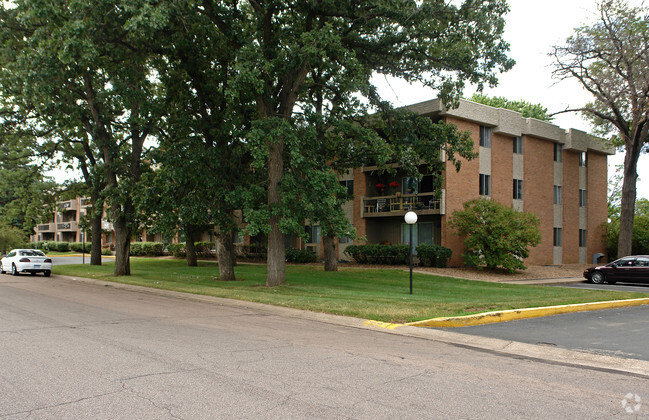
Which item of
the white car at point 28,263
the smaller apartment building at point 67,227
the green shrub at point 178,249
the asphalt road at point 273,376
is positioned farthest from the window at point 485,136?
the smaller apartment building at point 67,227

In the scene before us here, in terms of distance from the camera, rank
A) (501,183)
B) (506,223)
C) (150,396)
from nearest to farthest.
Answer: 1. (150,396)
2. (506,223)
3. (501,183)

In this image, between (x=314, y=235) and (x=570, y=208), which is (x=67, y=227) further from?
A: (x=570, y=208)

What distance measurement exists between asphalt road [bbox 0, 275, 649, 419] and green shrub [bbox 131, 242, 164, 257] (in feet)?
133

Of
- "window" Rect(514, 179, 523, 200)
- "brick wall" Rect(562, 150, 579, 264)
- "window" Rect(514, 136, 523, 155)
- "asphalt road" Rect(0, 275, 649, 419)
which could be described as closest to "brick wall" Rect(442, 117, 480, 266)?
"window" Rect(514, 136, 523, 155)

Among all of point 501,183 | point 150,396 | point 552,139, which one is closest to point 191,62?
point 150,396

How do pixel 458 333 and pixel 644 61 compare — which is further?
pixel 644 61

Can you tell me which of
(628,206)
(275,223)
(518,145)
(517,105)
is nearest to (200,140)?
(275,223)

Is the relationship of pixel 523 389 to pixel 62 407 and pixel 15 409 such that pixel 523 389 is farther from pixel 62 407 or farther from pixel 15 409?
pixel 15 409

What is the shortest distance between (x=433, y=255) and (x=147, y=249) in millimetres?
33196

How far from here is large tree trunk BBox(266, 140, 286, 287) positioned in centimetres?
1766

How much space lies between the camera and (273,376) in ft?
19.8

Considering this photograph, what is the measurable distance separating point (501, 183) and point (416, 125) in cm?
1343

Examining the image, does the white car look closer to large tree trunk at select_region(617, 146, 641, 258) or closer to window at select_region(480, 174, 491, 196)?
window at select_region(480, 174, 491, 196)

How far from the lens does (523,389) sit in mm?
5773
